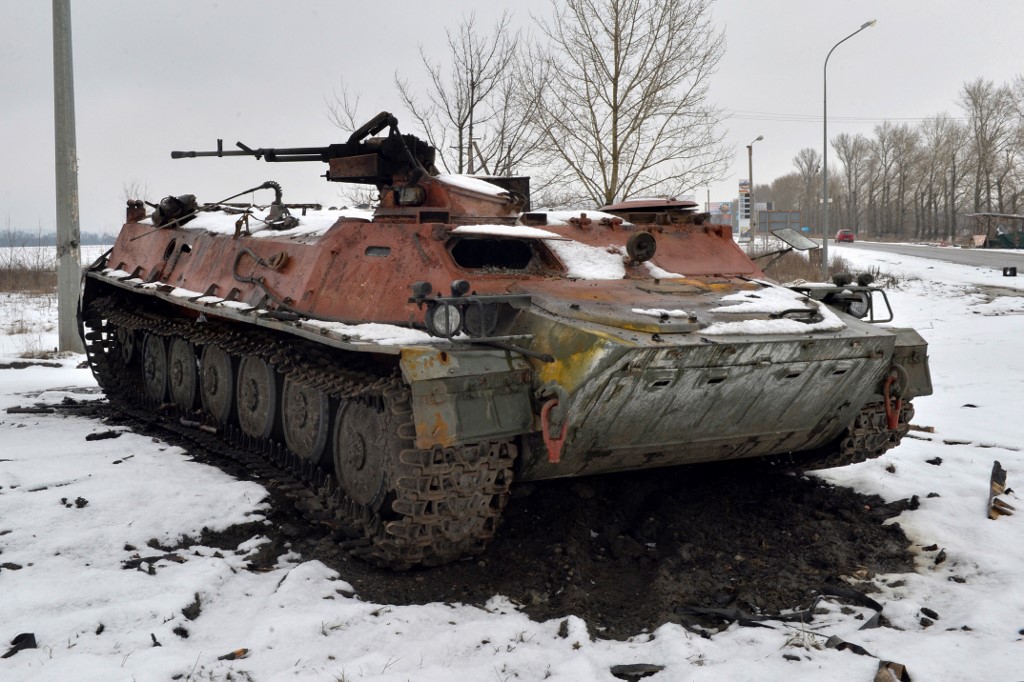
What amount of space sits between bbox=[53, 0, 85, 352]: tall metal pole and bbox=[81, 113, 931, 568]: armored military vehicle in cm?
629

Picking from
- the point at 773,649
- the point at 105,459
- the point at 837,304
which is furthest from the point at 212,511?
the point at 837,304

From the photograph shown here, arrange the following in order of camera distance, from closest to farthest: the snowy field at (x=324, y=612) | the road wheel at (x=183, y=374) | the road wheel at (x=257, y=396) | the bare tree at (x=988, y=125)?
the snowy field at (x=324, y=612), the road wheel at (x=257, y=396), the road wheel at (x=183, y=374), the bare tree at (x=988, y=125)

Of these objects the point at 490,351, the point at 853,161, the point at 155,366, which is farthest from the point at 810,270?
the point at 853,161

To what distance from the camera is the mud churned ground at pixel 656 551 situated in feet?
17.7

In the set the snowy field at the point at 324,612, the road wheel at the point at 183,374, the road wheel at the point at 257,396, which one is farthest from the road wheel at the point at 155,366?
the snowy field at the point at 324,612

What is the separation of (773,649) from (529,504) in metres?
2.46

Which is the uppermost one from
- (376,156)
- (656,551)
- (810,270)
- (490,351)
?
(376,156)

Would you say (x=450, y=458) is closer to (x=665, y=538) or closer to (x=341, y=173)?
(x=665, y=538)

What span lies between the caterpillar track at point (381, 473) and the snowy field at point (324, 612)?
381 mm

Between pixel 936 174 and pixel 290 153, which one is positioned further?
pixel 936 174

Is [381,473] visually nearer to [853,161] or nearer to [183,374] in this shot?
[183,374]

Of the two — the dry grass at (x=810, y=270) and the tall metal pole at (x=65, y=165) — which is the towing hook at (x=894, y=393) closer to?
the tall metal pole at (x=65, y=165)

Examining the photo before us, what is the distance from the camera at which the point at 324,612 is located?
16.6 ft

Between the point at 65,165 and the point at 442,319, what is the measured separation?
10626 mm
